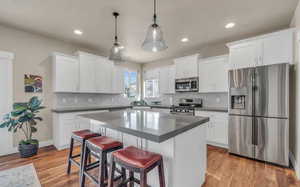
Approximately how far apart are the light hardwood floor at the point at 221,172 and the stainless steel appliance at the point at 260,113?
0.78 ft

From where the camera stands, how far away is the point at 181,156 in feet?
5.06

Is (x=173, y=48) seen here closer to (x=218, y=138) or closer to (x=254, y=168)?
(x=218, y=138)

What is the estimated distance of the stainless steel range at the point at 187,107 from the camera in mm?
3882

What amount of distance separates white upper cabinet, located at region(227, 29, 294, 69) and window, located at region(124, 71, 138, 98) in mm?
3852

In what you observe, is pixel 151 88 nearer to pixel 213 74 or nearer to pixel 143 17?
pixel 213 74

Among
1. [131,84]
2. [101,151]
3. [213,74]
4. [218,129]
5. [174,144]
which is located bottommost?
[218,129]

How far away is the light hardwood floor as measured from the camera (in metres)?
2.06

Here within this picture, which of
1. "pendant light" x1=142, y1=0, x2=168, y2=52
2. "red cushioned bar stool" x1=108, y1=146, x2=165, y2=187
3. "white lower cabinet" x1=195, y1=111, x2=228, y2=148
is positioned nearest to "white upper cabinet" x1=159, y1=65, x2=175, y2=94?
"white lower cabinet" x1=195, y1=111, x2=228, y2=148

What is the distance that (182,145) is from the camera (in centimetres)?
156

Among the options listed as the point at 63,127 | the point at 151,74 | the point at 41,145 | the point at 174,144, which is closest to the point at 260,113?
the point at 174,144

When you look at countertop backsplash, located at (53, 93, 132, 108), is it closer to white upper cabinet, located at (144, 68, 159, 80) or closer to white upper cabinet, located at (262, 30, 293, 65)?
white upper cabinet, located at (144, 68, 159, 80)

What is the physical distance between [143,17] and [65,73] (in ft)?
→ 8.13

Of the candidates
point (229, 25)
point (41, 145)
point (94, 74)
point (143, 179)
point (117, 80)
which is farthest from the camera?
point (117, 80)

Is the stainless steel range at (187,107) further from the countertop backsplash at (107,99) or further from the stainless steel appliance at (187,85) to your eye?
the stainless steel appliance at (187,85)
